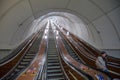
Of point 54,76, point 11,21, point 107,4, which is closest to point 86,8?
point 107,4

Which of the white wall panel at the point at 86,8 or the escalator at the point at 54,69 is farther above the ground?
the white wall panel at the point at 86,8

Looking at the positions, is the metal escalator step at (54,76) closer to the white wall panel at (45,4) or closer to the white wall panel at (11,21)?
the white wall panel at (11,21)

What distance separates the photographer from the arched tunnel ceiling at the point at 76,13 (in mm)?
8070

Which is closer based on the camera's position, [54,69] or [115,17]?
[54,69]

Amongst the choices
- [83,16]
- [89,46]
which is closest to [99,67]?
[83,16]

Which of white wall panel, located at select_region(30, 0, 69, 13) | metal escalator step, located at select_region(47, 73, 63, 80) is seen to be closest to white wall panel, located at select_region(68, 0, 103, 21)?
white wall panel, located at select_region(30, 0, 69, 13)

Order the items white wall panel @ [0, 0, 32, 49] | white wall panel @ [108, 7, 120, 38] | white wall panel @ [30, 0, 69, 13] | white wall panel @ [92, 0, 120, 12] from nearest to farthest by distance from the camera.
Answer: white wall panel @ [0, 0, 32, 49] → white wall panel @ [30, 0, 69, 13] → white wall panel @ [92, 0, 120, 12] → white wall panel @ [108, 7, 120, 38]

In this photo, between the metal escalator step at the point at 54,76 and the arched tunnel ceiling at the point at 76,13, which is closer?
the metal escalator step at the point at 54,76

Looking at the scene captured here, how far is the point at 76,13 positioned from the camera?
1073 cm

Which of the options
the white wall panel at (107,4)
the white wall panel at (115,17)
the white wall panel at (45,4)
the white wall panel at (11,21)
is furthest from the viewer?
the white wall panel at (115,17)

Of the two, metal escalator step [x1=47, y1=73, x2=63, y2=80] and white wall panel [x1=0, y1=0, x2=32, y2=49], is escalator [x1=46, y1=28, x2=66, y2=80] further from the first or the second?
white wall panel [x1=0, y1=0, x2=32, y2=49]

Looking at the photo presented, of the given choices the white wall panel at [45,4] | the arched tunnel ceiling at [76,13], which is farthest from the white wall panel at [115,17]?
the white wall panel at [45,4]

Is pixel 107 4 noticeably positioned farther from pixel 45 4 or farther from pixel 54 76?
pixel 54 76

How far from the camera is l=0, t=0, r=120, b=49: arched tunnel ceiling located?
8070mm
